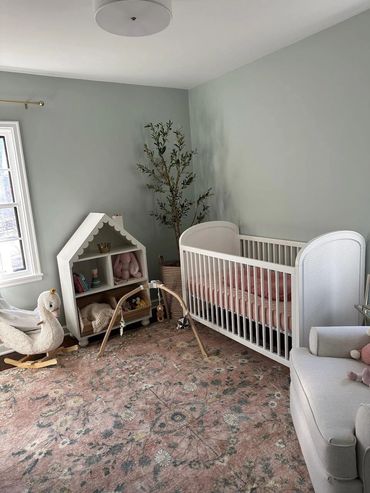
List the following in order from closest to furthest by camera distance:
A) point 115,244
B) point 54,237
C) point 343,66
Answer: point 343,66 → point 54,237 → point 115,244

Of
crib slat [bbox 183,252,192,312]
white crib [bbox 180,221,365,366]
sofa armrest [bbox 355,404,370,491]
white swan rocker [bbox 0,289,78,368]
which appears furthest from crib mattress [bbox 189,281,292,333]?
white swan rocker [bbox 0,289,78,368]

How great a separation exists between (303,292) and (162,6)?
68.7 inches

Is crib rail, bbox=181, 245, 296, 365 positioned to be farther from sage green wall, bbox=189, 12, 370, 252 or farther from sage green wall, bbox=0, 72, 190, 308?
sage green wall, bbox=0, 72, 190, 308

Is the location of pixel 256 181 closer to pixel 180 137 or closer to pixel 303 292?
pixel 180 137

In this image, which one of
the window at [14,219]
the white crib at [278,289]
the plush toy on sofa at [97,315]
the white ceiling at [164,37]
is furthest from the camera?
the plush toy on sofa at [97,315]

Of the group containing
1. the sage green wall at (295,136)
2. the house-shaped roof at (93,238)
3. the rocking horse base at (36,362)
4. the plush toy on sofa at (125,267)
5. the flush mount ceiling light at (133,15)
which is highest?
the flush mount ceiling light at (133,15)

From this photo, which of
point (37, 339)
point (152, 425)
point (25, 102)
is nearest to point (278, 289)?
point (152, 425)

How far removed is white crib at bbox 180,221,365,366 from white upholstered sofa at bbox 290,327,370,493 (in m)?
0.33

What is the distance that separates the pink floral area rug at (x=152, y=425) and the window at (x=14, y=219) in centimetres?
91

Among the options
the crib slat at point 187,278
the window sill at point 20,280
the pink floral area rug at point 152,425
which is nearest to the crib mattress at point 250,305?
the crib slat at point 187,278

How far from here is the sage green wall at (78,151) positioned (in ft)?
10.5

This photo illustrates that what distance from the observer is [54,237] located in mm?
3396

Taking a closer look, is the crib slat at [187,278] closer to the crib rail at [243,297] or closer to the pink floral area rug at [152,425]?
the crib rail at [243,297]

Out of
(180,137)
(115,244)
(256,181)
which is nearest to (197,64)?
(180,137)
